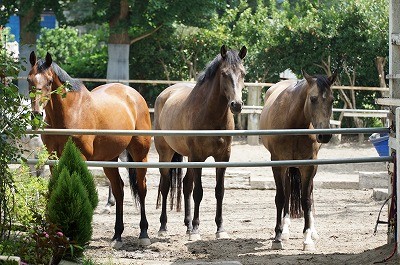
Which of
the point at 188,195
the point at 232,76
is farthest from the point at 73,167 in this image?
the point at 188,195

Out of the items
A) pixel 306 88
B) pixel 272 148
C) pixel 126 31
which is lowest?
pixel 272 148

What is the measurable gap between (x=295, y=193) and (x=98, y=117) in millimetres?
2276

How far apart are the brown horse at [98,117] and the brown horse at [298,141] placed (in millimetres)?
1405

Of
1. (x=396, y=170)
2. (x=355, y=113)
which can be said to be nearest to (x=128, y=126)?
(x=396, y=170)

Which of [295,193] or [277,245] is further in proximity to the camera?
[295,193]

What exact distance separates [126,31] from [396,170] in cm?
1501

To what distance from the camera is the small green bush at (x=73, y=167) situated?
6184mm

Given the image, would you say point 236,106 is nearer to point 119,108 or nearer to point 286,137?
point 286,137

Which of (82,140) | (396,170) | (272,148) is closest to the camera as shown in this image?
(396,170)

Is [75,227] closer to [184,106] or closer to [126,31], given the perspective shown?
[184,106]

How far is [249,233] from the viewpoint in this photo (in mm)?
9922

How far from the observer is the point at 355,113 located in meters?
19.5

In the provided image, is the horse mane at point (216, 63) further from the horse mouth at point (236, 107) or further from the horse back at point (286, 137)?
the horse back at point (286, 137)

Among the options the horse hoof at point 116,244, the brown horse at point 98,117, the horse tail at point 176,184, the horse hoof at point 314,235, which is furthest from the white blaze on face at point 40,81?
the horse hoof at point 314,235
